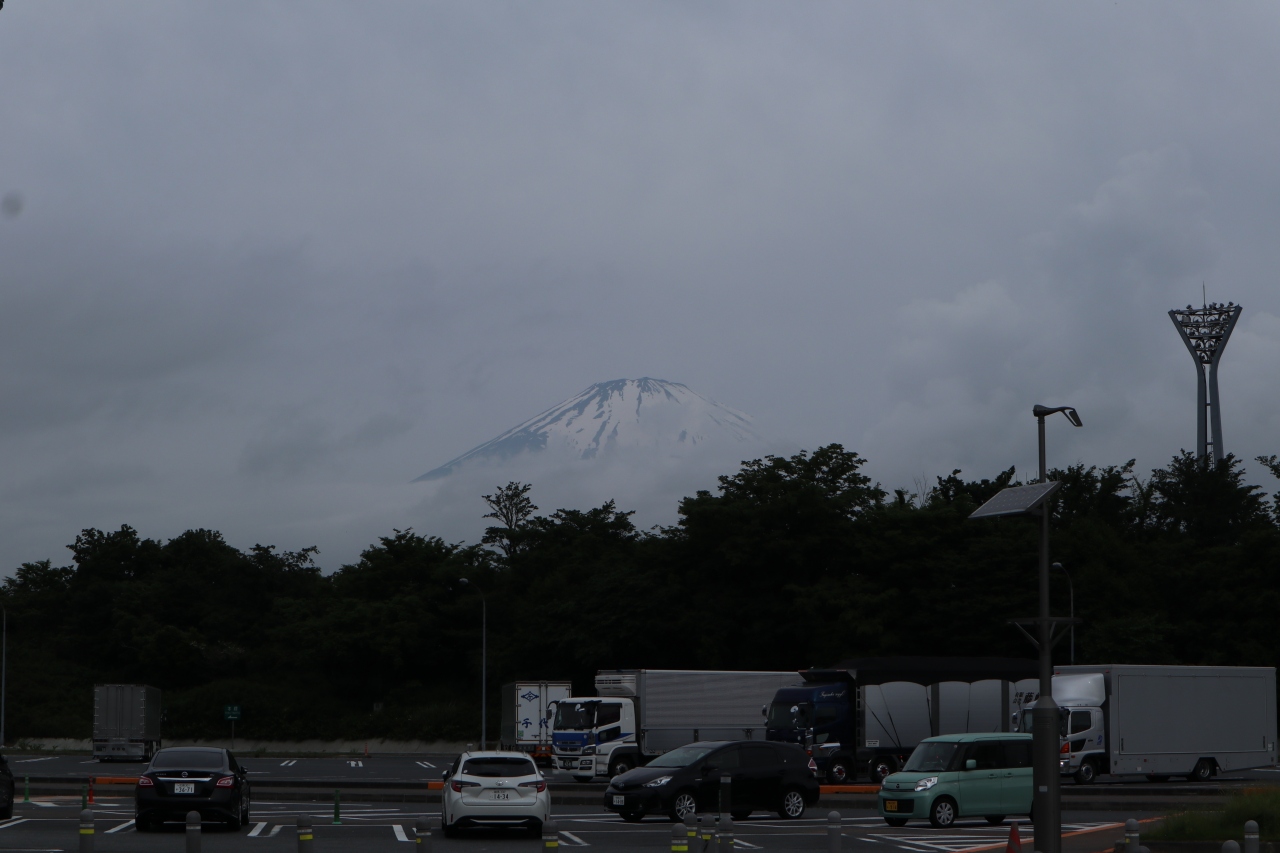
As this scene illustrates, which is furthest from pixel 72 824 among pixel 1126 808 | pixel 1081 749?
pixel 1081 749

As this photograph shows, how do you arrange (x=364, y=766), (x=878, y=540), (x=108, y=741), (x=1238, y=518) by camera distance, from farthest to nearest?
(x=1238, y=518) < (x=878, y=540) < (x=108, y=741) < (x=364, y=766)

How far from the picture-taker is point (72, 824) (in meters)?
23.3

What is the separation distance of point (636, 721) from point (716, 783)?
12385mm

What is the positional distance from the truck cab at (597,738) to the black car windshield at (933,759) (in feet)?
42.5

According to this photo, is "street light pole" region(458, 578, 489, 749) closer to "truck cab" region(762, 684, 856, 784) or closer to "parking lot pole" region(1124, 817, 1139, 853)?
"truck cab" region(762, 684, 856, 784)

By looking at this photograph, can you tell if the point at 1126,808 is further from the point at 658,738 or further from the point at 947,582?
the point at 947,582

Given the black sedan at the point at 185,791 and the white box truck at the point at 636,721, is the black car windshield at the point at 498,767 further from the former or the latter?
the white box truck at the point at 636,721

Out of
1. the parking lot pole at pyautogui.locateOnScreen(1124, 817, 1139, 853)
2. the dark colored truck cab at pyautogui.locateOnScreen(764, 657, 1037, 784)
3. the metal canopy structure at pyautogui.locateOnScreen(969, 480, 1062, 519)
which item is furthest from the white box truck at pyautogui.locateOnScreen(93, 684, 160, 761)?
the parking lot pole at pyautogui.locateOnScreen(1124, 817, 1139, 853)

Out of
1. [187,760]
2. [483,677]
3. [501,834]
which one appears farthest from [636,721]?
[483,677]

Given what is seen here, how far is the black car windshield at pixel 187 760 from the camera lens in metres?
21.6

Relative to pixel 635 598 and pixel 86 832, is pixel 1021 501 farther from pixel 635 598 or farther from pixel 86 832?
pixel 635 598

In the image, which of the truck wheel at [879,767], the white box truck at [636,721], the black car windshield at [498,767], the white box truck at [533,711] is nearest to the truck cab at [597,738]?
the white box truck at [636,721]

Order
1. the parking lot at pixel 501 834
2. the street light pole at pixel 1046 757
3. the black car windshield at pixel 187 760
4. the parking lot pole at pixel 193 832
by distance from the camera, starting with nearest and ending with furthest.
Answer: the parking lot pole at pixel 193 832
the street light pole at pixel 1046 757
the parking lot at pixel 501 834
the black car windshield at pixel 187 760

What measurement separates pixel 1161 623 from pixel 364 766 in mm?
33829
